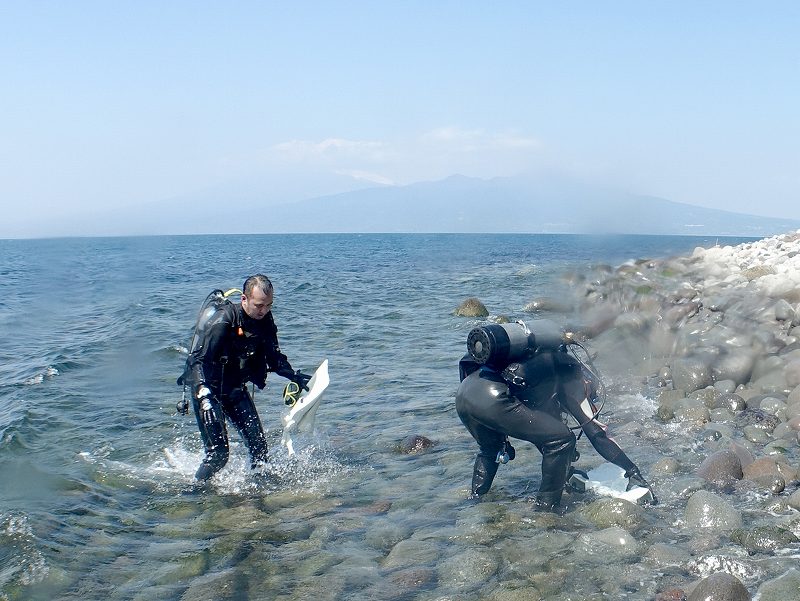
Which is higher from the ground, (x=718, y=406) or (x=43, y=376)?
(x=718, y=406)

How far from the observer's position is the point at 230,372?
743 centimetres

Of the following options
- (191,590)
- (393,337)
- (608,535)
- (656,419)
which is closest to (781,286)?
(656,419)

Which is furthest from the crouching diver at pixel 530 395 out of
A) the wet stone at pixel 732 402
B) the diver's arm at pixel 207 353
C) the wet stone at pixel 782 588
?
the wet stone at pixel 732 402

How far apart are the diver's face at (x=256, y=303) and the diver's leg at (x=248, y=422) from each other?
3.12 feet

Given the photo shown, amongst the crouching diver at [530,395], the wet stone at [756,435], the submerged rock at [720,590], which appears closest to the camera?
the submerged rock at [720,590]

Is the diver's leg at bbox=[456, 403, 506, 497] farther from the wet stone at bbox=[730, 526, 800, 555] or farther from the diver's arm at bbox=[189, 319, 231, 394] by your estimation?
the diver's arm at bbox=[189, 319, 231, 394]

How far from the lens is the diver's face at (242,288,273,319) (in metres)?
6.94

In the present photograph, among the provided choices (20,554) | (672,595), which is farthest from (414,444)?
(20,554)

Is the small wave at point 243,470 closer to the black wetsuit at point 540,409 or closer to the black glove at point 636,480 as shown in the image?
the black wetsuit at point 540,409

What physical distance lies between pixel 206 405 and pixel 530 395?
3.16 metres

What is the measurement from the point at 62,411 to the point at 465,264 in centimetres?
3743

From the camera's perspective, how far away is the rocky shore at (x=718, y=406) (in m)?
5.60

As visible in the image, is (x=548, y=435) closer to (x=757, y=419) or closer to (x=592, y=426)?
(x=592, y=426)

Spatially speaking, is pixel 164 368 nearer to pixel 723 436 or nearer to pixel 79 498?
pixel 79 498
